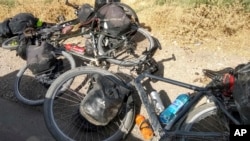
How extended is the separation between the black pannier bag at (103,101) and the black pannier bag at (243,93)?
1.39m

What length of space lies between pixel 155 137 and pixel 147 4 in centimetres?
395

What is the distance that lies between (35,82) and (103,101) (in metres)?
2.07

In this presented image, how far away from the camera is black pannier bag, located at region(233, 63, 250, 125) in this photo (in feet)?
11.5

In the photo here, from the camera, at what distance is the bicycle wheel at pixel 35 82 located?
17.7 ft

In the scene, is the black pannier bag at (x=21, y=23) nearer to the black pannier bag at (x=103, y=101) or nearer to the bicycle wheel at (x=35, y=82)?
the bicycle wheel at (x=35, y=82)

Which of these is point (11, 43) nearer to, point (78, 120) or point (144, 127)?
point (78, 120)

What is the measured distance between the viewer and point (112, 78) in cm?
458

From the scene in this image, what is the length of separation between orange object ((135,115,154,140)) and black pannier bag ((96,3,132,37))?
1.71 m

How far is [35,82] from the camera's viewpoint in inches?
229

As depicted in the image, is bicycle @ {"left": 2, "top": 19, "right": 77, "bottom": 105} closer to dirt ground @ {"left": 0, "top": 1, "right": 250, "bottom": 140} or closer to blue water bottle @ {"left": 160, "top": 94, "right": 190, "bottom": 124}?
dirt ground @ {"left": 0, "top": 1, "right": 250, "bottom": 140}

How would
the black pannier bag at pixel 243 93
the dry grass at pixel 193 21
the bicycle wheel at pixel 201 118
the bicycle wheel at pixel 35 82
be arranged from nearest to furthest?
the black pannier bag at pixel 243 93
the bicycle wheel at pixel 201 118
the bicycle wheel at pixel 35 82
the dry grass at pixel 193 21

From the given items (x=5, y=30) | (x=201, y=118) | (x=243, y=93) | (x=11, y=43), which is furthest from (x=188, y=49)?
(x=5, y=30)

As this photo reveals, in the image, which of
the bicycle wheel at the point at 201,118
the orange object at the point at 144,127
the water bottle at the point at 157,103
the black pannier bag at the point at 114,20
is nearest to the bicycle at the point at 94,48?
the black pannier bag at the point at 114,20

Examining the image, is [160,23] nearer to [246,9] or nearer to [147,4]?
[147,4]
